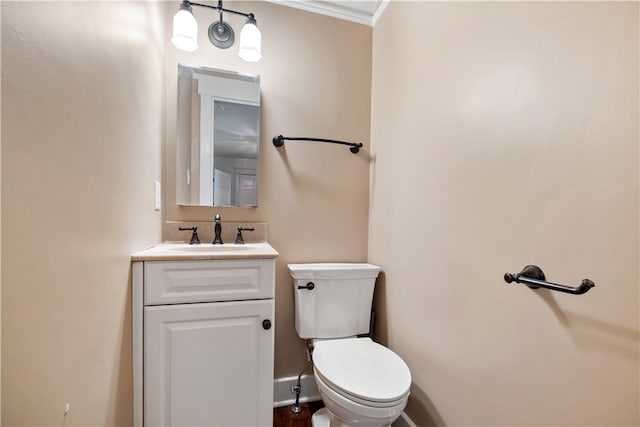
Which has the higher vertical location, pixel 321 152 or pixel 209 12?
pixel 209 12

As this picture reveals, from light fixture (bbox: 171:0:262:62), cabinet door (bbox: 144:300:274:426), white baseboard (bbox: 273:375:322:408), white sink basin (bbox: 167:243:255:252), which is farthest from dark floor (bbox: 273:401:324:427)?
light fixture (bbox: 171:0:262:62)

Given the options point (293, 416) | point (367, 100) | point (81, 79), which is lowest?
point (293, 416)

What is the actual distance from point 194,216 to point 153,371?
2.41 ft

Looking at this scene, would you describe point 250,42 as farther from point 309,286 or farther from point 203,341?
point 203,341

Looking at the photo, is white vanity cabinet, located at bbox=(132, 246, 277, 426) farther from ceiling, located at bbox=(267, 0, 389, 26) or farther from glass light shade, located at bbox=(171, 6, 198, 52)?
ceiling, located at bbox=(267, 0, 389, 26)

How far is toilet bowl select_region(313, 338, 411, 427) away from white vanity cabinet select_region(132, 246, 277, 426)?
27cm

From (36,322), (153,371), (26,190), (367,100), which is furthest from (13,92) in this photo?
(367,100)

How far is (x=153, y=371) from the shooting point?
101cm

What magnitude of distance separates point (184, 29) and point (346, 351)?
5.47ft

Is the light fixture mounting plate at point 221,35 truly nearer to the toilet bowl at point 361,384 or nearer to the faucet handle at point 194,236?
the faucet handle at point 194,236

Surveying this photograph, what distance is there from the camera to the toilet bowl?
90 centimetres

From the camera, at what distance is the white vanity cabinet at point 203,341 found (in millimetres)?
997

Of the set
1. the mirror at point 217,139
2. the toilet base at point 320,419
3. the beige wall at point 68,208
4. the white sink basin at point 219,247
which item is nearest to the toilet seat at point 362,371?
the toilet base at point 320,419

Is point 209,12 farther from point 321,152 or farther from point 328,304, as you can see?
point 328,304
